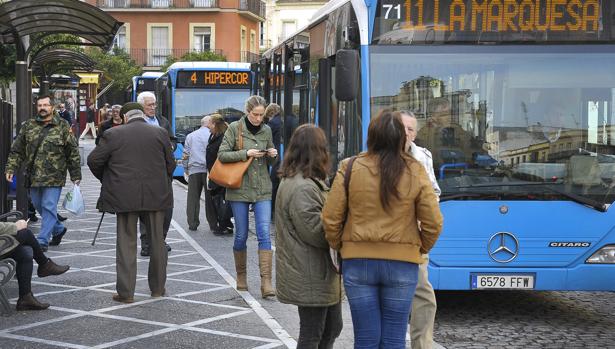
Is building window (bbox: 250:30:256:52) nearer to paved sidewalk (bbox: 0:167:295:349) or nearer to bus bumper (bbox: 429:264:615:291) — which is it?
paved sidewalk (bbox: 0:167:295:349)

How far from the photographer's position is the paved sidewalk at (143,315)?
732 centimetres

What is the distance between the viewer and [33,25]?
12.3 metres

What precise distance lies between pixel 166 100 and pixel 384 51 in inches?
654

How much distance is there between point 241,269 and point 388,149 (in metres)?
4.47

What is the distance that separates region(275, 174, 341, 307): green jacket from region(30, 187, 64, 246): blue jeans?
6424 mm

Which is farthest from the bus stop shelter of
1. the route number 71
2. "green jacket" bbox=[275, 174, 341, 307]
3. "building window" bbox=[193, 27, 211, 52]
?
"building window" bbox=[193, 27, 211, 52]

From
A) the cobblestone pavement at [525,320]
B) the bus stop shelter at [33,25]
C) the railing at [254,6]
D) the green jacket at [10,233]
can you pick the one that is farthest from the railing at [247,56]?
the green jacket at [10,233]

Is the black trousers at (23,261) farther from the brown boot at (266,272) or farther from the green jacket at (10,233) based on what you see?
the brown boot at (266,272)

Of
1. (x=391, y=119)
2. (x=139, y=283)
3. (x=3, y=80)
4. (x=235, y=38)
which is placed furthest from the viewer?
(x=235, y=38)

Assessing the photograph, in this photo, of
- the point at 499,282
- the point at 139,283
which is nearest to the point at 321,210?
the point at 499,282

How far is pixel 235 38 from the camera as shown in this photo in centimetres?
6850

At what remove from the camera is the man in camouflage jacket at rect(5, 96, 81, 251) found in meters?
11.3

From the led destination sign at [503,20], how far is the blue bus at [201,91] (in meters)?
15.0

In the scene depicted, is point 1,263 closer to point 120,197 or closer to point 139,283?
point 120,197
